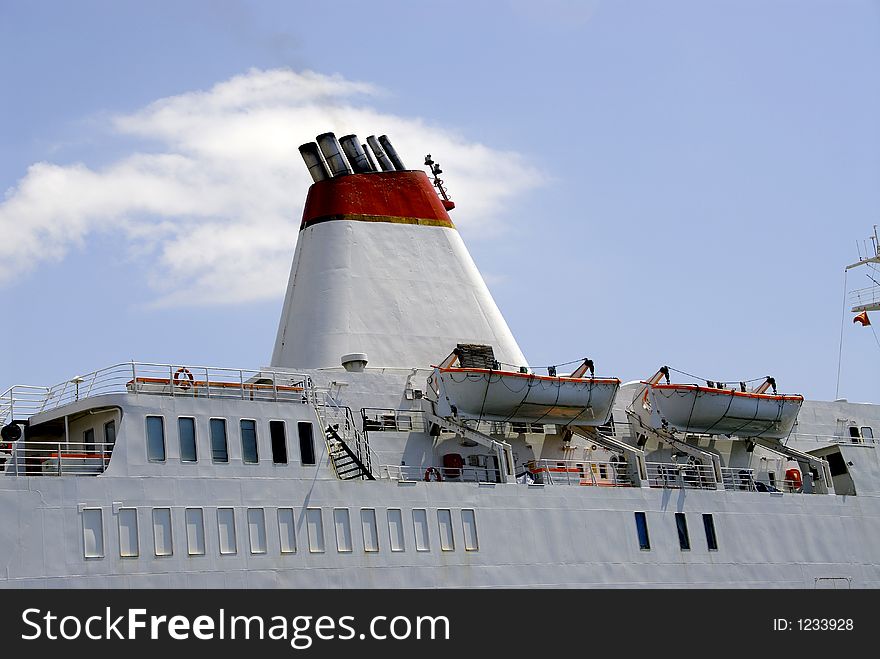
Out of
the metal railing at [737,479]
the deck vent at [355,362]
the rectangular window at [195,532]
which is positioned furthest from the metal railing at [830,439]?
the rectangular window at [195,532]

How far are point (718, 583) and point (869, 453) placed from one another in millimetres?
8663

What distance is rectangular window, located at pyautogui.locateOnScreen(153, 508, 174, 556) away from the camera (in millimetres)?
26984

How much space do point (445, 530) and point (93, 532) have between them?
843cm

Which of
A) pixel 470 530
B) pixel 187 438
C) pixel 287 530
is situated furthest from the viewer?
pixel 470 530

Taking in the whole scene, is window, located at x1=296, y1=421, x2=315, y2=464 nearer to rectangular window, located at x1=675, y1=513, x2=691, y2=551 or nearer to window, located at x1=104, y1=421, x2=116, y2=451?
window, located at x1=104, y1=421, x2=116, y2=451

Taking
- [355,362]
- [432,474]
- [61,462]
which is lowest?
[61,462]

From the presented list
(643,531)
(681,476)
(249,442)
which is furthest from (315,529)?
(681,476)

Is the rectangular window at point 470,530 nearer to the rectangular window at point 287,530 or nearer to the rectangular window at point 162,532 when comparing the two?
the rectangular window at point 287,530

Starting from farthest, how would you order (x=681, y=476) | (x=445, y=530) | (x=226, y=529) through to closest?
(x=681, y=476) → (x=445, y=530) → (x=226, y=529)

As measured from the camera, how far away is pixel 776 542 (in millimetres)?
35625

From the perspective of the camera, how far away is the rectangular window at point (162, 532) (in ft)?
88.5

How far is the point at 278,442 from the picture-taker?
29.8 metres

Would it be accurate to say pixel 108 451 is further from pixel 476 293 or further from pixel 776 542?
pixel 776 542

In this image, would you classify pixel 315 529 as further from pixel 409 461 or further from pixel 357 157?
pixel 357 157
